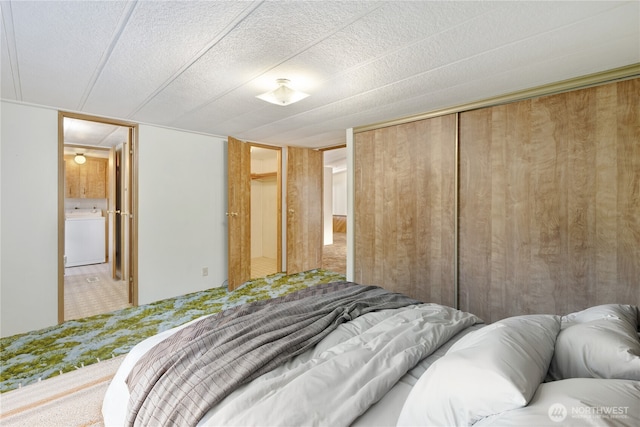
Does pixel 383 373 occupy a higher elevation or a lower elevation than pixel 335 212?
lower

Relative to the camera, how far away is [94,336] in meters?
2.82

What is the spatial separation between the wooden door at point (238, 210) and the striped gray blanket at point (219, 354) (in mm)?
2547

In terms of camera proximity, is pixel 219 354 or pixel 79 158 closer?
pixel 219 354

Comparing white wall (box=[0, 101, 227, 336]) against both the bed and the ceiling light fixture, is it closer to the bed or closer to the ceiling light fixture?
the bed

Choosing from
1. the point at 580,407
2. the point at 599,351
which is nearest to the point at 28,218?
the point at 580,407

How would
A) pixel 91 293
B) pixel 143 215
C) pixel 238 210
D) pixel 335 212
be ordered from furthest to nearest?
1. pixel 335 212
2. pixel 238 210
3. pixel 91 293
4. pixel 143 215

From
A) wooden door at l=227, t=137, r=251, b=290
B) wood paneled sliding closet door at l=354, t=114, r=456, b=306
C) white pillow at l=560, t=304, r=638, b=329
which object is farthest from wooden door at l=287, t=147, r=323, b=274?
white pillow at l=560, t=304, r=638, b=329

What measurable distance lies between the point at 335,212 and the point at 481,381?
34.1 feet

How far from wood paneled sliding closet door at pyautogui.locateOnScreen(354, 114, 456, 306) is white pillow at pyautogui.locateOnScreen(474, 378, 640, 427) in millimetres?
2370

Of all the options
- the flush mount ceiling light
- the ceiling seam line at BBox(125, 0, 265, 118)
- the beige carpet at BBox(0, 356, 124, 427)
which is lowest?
the beige carpet at BBox(0, 356, 124, 427)

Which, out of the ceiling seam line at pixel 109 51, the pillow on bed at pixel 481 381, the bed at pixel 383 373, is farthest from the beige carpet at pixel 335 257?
the pillow on bed at pixel 481 381

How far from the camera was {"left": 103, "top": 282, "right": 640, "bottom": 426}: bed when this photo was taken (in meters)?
0.82

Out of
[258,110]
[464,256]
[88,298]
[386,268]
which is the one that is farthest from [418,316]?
[88,298]

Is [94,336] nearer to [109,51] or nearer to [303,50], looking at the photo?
[109,51]
